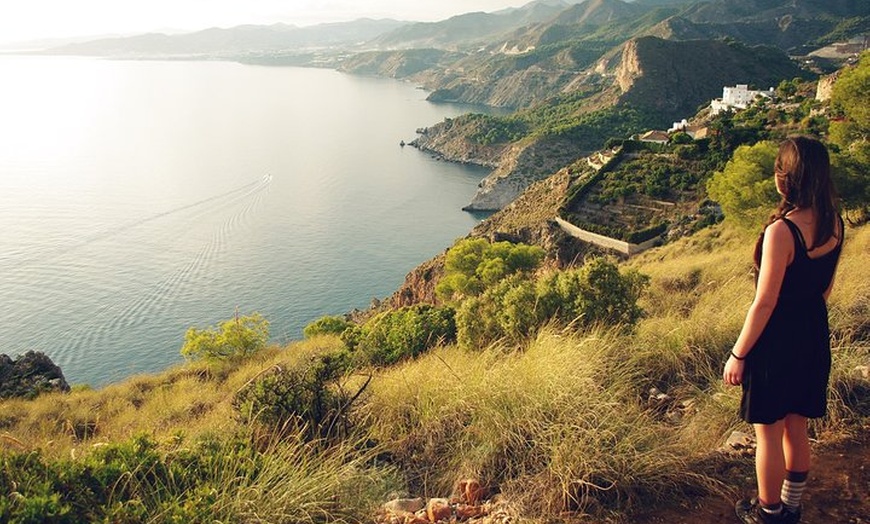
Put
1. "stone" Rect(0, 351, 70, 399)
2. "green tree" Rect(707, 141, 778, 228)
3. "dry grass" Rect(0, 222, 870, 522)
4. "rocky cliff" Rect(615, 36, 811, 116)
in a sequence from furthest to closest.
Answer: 1. "rocky cliff" Rect(615, 36, 811, 116)
2. "green tree" Rect(707, 141, 778, 228)
3. "stone" Rect(0, 351, 70, 399)
4. "dry grass" Rect(0, 222, 870, 522)

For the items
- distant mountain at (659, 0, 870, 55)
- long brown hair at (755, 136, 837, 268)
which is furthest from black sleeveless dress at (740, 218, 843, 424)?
distant mountain at (659, 0, 870, 55)

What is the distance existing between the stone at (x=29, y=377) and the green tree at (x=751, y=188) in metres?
20.2

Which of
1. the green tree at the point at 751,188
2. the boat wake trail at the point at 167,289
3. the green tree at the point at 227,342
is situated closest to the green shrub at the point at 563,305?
the green tree at the point at 751,188

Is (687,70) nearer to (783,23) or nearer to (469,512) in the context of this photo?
(783,23)

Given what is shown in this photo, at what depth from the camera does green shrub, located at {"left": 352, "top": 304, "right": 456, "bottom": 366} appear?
394 inches

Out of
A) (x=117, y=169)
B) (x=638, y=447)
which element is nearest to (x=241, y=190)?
(x=117, y=169)

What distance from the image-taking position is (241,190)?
54.2 meters

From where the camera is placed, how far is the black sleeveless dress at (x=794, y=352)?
2.56 meters

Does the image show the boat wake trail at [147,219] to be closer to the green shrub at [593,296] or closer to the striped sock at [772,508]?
the green shrub at [593,296]

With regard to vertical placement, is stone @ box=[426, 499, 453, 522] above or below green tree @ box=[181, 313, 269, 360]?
above

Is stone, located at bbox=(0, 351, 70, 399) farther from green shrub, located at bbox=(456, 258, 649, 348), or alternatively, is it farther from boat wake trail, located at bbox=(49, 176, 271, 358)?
green shrub, located at bbox=(456, 258, 649, 348)

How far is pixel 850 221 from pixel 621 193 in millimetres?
16691

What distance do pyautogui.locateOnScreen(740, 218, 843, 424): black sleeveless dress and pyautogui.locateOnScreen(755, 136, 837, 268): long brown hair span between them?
0.46 ft

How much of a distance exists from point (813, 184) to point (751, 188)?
1751 cm
